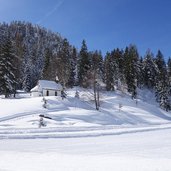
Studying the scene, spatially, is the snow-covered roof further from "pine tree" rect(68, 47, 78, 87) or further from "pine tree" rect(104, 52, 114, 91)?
"pine tree" rect(104, 52, 114, 91)

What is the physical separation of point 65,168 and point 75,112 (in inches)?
1626

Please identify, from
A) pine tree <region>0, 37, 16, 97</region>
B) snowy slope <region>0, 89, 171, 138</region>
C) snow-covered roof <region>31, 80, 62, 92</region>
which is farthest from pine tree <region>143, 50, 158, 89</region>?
pine tree <region>0, 37, 16, 97</region>

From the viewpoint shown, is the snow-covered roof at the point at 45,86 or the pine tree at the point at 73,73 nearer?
the snow-covered roof at the point at 45,86

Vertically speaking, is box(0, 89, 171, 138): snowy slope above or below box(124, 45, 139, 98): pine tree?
below

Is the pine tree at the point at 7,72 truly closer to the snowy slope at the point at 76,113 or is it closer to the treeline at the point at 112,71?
the snowy slope at the point at 76,113

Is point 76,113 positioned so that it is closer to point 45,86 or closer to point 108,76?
point 45,86

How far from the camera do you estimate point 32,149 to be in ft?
48.8

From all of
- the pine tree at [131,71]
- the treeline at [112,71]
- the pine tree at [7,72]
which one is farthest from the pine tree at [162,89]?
the pine tree at [7,72]

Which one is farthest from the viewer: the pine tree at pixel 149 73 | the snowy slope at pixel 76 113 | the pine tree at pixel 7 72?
the pine tree at pixel 149 73

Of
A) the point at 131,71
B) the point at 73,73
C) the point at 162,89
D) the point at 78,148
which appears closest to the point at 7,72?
the point at 73,73

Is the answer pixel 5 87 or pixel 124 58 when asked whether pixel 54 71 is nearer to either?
pixel 124 58

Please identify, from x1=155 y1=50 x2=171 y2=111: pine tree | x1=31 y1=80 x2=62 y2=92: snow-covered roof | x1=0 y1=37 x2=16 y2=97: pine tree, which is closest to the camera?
x1=0 y1=37 x2=16 y2=97: pine tree

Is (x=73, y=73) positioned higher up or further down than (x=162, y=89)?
higher up

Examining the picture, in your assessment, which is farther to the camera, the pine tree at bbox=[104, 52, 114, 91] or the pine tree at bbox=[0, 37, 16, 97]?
A: the pine tree at bbox=[104, 52, 114, 91]
